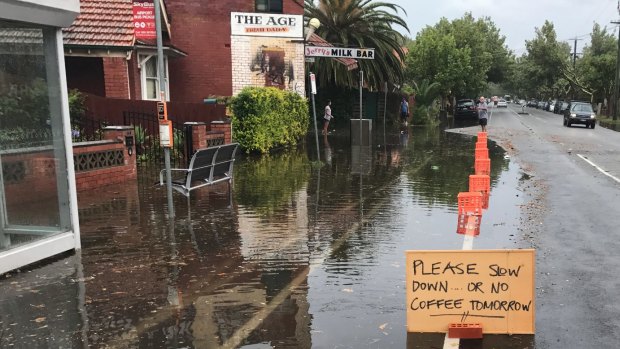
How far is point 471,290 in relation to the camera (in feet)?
14.0

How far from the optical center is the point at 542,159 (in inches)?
643

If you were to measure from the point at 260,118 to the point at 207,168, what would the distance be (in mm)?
7286

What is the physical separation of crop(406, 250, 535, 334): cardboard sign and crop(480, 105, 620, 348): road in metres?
0.32

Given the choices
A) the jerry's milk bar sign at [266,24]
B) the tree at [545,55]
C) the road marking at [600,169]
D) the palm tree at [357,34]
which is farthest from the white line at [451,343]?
the tree at [545,55]

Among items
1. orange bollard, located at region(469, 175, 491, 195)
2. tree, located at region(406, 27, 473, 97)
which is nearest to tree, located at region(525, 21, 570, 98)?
tree, located at region(406, 27, 473, 97)

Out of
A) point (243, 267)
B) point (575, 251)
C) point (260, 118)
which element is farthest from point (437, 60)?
point (243, 267)

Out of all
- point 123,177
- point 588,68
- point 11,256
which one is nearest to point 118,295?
point 11,256

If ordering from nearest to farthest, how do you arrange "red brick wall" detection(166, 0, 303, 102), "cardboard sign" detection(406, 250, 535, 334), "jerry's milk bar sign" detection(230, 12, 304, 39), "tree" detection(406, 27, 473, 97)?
1. "cardboard sign" detection(406, 250, 535, 334)
2. "jerry's milk bar sign" detection(230, 12, 304, 39)
3. "red brick wall" detection(166, 0, 303, 102)
4. "tree" detection(406, 27, 473, 97)

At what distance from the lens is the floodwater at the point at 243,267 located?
4.34m

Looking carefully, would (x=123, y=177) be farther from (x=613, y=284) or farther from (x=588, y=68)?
(x=588, y=68)

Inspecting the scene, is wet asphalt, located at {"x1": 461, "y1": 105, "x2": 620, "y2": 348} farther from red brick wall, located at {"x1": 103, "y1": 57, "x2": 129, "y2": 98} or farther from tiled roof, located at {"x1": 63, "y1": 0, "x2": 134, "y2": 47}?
tiled roof, located at {"x1": 63, "y1": 0, "x2": 134, "y2": 47}

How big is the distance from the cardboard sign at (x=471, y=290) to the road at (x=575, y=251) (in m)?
0.32

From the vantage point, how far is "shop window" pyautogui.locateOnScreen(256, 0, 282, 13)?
871 inches

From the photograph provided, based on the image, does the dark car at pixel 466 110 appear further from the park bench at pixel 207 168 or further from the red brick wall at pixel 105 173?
the park bench at pixel 207 168
